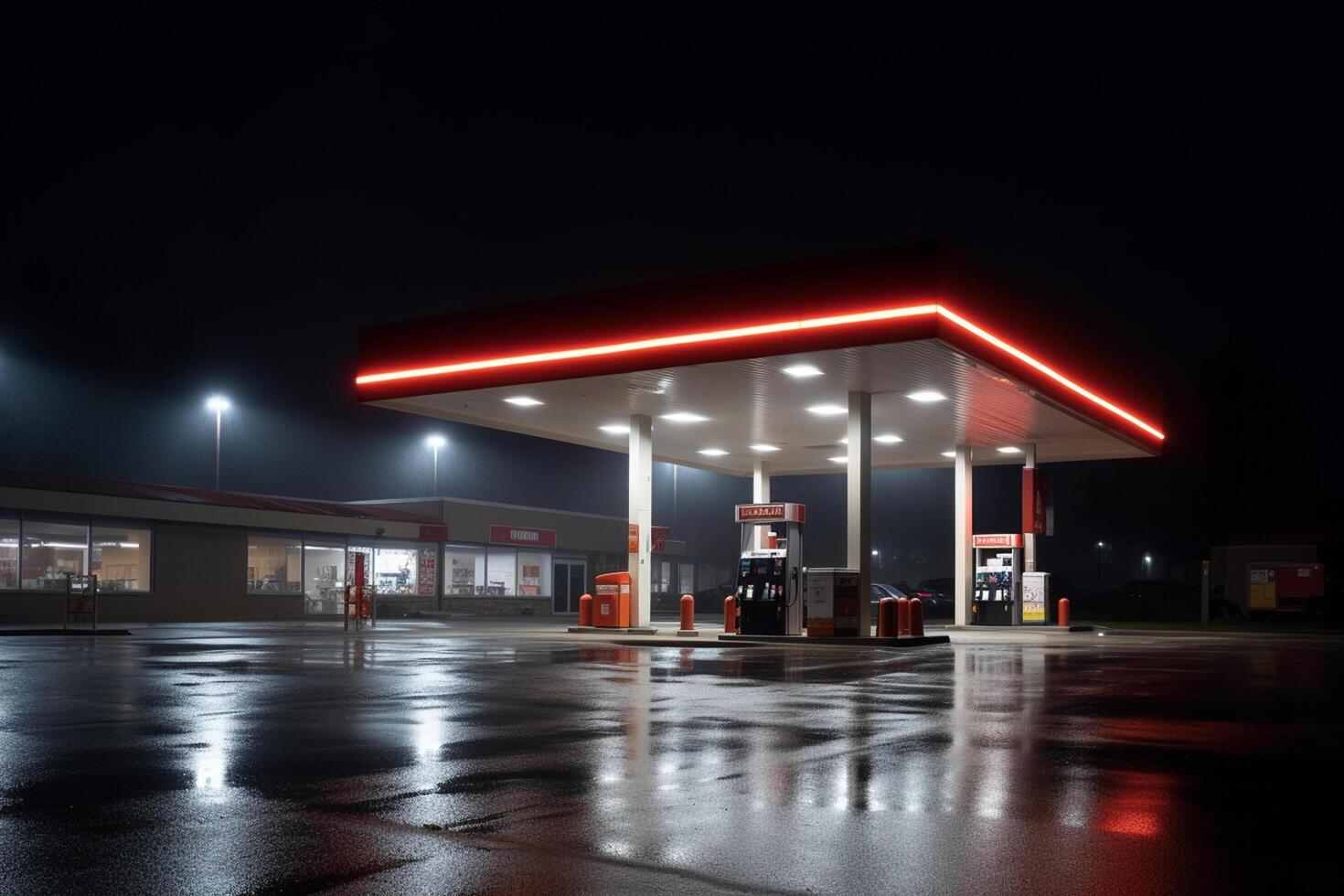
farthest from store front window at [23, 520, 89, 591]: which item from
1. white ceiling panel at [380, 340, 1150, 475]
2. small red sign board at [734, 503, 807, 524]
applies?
small red sign board at [734, 503, 807, 524]

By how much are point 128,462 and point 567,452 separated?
26620 millimetres

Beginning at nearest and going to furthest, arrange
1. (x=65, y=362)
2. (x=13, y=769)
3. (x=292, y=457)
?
(x=13, y=769) → (x=65, y=362) → (x=292, y=457)

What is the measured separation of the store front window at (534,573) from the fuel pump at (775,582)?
3043 centimetres

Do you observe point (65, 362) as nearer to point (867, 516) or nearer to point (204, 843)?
point (867, 516)

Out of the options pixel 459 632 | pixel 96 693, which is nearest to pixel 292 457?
pixel 459 632

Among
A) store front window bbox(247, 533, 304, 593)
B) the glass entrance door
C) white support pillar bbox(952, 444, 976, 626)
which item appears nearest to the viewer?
white support pillar bbox(952, 444, 976, 626)

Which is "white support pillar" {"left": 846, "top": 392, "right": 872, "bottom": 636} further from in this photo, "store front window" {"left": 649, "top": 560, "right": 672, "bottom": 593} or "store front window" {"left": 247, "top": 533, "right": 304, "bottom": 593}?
"store front window" {"left": 649, "top": 560, "right": 672, "bottom": 593}

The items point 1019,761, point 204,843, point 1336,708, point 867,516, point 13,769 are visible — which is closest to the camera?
point 204,843

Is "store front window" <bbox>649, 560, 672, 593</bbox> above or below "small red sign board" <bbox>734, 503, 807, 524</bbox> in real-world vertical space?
below

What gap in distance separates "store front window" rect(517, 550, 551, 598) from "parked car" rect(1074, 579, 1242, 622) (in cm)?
2361

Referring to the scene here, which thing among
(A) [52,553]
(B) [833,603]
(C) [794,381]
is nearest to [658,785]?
(B) [833,603]

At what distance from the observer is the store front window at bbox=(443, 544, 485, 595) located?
53.4 metres

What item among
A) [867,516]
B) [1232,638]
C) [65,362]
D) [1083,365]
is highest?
[65,362]

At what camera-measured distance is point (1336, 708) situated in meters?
12.9
